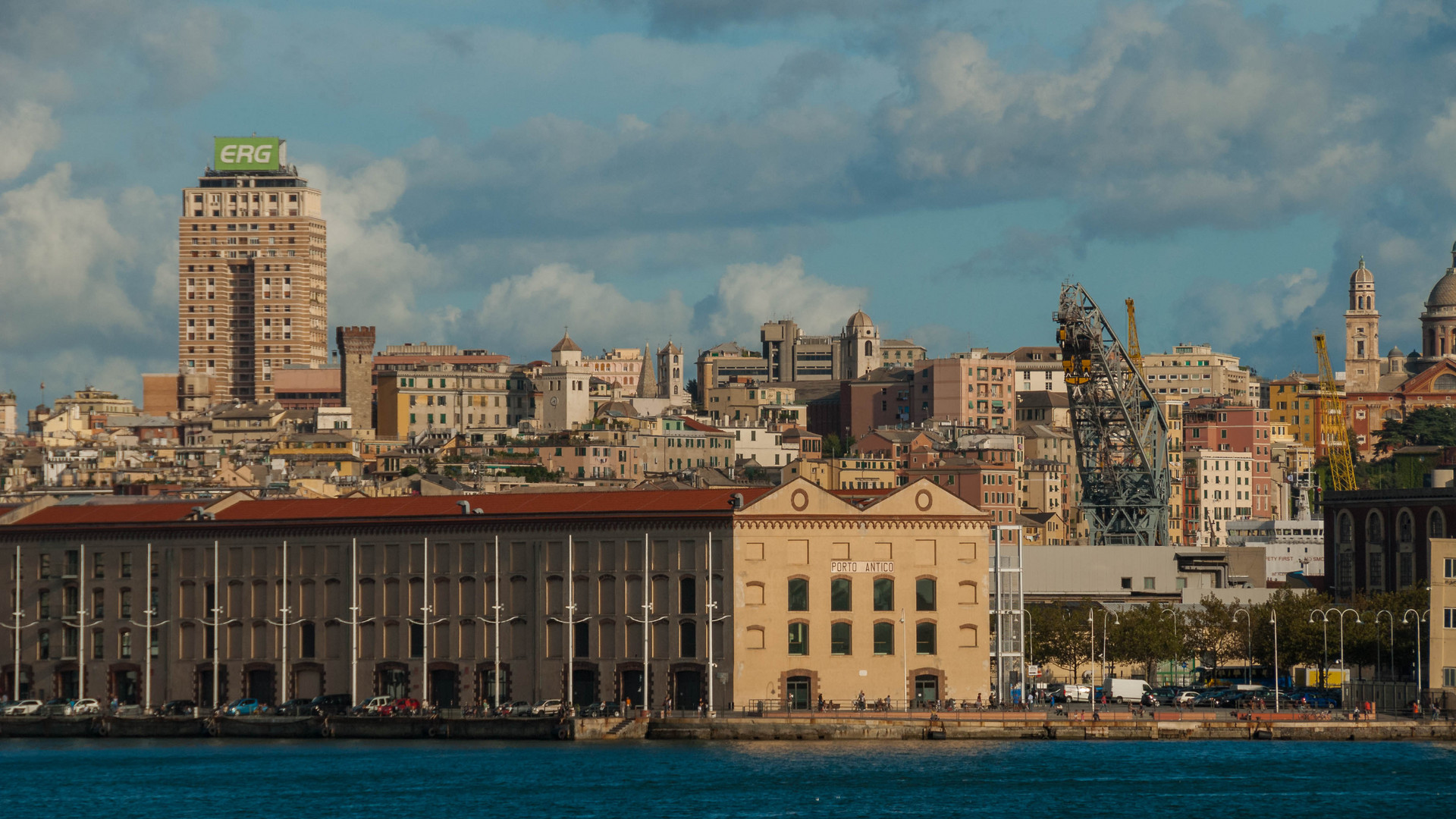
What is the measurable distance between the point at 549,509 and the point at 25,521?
1112 inches

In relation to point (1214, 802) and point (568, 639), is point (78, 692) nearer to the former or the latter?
point (568, 639)

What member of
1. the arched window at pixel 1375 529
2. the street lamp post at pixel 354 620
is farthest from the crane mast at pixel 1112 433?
the street lamp post at pixel 354 620

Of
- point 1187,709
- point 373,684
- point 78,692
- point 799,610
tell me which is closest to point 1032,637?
point 1187,709

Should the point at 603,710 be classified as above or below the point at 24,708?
above

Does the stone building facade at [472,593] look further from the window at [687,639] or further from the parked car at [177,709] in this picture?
the parked car at [177,709]

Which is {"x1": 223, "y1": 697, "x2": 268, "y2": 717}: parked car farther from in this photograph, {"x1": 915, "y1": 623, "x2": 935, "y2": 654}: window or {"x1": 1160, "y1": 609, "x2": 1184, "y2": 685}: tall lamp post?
{"x1": 1160, "y1": 609, "x2": 1184, "y2": 685}: tall lamp post

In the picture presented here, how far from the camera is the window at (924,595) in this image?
357ft

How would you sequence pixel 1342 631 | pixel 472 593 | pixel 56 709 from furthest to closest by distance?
pixel 1342 631 → pixel 56 709 → pixel 472 593

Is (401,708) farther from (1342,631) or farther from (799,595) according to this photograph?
(1342,631)

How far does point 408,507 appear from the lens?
116 metres

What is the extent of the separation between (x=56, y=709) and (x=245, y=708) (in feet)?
28.2

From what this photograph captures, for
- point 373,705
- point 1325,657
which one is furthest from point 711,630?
point 1325,657

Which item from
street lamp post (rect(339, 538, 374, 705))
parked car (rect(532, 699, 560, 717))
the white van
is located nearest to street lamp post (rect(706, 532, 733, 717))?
parked car (rect(532, 699, 560, 717))

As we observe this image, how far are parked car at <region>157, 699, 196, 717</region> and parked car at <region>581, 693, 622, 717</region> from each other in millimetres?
18119
